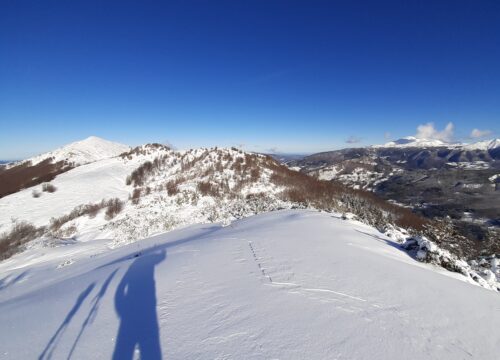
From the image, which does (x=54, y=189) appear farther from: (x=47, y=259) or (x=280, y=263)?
(x=280, y=263)

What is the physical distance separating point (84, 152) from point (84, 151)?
205cm

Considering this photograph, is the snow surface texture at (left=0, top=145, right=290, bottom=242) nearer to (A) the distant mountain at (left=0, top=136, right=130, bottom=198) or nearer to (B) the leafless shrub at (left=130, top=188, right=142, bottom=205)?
(B) the leafless shrub at (left=130, top=188, right=142, bottom=205)

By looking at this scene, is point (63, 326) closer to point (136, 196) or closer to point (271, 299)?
point (271, 299)

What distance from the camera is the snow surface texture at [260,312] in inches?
137

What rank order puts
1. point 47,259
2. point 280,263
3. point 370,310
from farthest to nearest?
1. point 47,259
2. point 280,263
3. point 370,310

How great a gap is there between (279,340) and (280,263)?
3.17 m

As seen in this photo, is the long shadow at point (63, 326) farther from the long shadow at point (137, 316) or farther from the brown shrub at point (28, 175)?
the brown shrub at point (28, 175)

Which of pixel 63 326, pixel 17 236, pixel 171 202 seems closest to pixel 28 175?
pixel 17 236

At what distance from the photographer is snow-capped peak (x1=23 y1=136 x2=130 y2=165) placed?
78.9 m

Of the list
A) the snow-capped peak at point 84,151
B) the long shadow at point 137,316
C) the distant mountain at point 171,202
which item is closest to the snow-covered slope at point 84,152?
the snow-capped peak at point 84,151

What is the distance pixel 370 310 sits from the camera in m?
4.39

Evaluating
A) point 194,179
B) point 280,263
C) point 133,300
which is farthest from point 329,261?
point 194,179

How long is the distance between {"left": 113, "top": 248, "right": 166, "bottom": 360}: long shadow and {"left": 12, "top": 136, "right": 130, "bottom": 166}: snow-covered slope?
77990 millimetres

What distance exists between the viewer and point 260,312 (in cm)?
418
